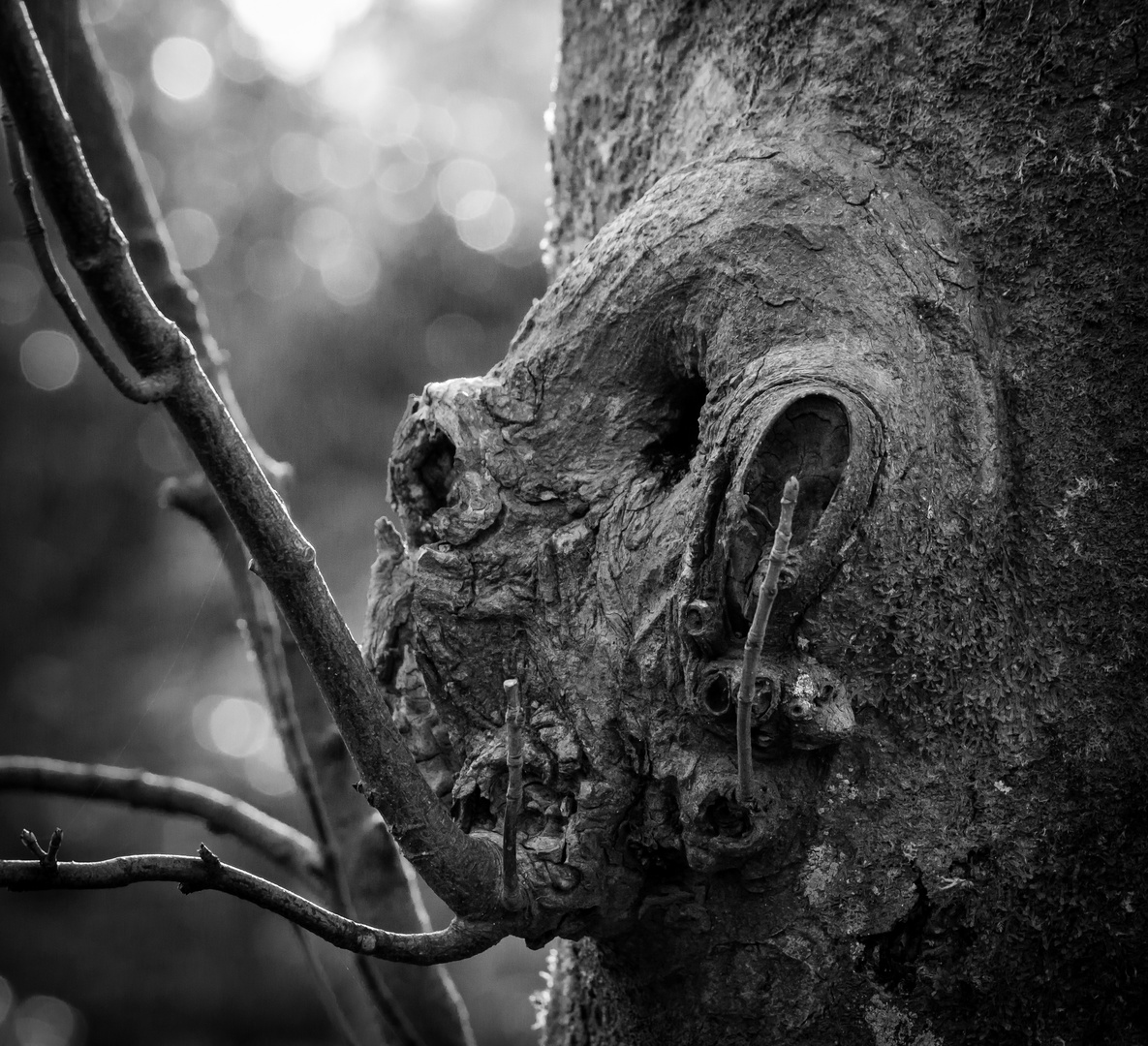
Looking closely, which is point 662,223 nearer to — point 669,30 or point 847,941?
point 669,30

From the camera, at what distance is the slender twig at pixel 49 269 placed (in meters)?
0.60

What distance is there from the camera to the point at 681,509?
0.89m

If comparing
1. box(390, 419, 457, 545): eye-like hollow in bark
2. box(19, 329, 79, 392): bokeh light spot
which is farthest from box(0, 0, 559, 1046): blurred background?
box(390, 419, 457, 545): eye-like hollow in bark

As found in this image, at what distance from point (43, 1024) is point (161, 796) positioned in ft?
16.1

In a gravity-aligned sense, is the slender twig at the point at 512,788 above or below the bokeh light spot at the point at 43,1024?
below

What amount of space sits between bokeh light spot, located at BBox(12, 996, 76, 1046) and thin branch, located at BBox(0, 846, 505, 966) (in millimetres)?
5128

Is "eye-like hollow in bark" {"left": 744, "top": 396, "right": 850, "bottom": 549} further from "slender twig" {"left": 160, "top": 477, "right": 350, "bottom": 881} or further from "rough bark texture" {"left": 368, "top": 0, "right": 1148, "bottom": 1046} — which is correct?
"slender twig" {"left": 160, "top": 477, "right": 350, "bottom": 881}

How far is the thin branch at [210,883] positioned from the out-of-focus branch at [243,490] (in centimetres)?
6

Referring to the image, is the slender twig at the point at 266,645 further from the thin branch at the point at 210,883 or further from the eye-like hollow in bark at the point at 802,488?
the eye-like hollow in bark at the point at 802,488

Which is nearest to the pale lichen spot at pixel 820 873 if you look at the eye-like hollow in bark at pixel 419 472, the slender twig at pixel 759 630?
the slender twig at pixel 759 630

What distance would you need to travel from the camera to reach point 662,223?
98 centimetres

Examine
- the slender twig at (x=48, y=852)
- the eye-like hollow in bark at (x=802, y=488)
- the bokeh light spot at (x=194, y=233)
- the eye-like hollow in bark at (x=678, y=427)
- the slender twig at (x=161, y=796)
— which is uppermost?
the bokeh light spot at (x=194, y=233)

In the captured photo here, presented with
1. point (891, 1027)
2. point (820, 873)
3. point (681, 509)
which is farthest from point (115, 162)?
point (891, 1027)

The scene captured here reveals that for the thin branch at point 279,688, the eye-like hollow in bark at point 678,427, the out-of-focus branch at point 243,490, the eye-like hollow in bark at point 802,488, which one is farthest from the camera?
the thin branch at point 279,688
